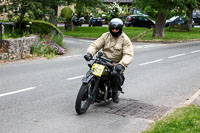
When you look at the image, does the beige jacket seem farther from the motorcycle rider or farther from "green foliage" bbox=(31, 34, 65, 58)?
"green foliage" bbox=(31, 34, 65, 58)

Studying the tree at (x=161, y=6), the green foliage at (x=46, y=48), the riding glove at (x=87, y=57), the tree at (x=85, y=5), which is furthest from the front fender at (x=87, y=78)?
the tree at (x=161, y=6)

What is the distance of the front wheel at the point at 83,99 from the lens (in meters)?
6.48

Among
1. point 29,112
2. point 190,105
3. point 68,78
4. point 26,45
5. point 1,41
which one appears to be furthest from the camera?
point 26,45

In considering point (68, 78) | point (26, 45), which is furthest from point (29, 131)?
point (26, 45)

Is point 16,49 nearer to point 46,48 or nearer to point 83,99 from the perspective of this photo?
point 46,48

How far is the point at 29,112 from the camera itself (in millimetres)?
6812

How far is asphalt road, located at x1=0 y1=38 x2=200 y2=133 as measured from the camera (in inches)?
243

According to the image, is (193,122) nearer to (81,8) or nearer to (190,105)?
(190,105)

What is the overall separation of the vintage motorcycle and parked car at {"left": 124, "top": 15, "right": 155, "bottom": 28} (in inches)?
1561

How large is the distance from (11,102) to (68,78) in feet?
11.0

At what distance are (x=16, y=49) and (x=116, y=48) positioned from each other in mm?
8470

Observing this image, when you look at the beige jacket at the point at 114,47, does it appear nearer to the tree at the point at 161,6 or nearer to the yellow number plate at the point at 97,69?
the yellow number plate at the point at 97,69

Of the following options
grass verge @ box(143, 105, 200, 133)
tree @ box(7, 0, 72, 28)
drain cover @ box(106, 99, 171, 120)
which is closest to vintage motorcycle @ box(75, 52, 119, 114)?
drain cover @ box(106, 99, 171, 120)

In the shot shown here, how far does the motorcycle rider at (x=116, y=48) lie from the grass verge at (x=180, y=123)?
1.22 meters
